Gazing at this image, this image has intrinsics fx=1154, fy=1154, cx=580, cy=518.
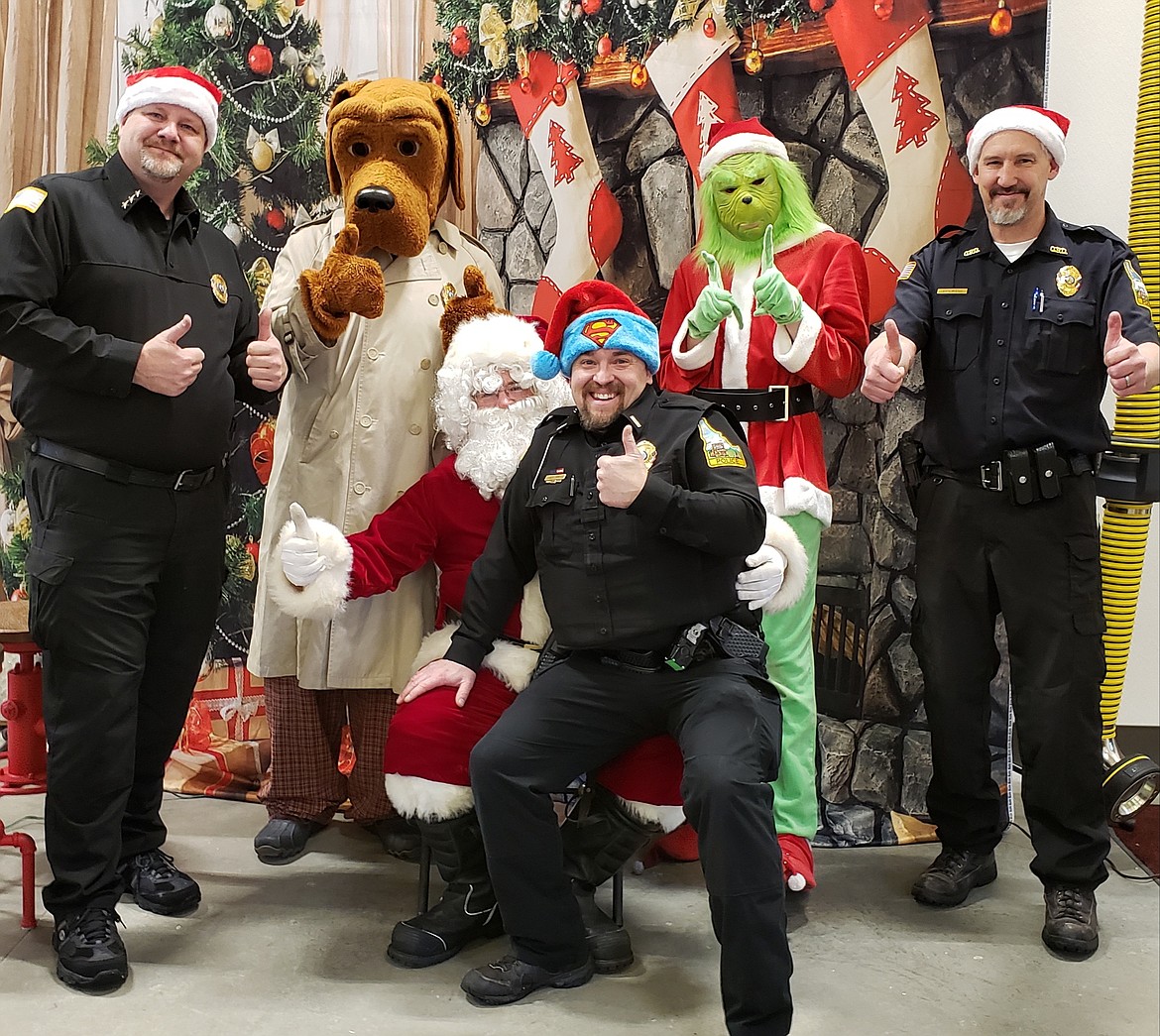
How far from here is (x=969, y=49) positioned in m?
3.12

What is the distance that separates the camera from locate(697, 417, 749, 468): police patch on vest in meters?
2.42

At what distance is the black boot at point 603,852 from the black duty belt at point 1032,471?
1.14 metres

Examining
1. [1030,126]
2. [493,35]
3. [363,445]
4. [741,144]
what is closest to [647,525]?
[363,445]

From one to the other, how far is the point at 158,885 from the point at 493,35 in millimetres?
2581

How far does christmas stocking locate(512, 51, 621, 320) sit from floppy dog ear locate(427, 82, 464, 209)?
16.7 inches

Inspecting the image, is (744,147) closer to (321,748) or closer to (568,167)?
(568,167)

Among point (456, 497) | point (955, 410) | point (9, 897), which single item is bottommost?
point (9, 897)

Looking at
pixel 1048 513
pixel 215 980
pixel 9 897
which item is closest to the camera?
pixel 215 980

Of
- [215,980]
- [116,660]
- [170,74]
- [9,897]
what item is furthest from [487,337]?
[9,897]

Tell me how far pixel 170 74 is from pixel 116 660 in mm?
1315

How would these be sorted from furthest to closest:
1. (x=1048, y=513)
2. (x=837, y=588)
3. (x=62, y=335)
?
(x=837, y=588)
(x=1048, y=513)
(x=62, y=335)

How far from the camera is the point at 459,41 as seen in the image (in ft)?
11.6

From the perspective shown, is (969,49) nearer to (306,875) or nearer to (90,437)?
(90,437)

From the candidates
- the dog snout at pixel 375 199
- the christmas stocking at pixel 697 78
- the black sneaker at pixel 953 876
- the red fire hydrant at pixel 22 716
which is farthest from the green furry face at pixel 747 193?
the red fire hydrant at pixel 22 716
